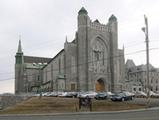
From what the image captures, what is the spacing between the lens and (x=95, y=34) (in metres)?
116

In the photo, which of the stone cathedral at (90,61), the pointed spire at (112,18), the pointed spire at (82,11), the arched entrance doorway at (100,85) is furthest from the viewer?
the pointed spire at (112,18)

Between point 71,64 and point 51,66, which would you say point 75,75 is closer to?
point 71,64

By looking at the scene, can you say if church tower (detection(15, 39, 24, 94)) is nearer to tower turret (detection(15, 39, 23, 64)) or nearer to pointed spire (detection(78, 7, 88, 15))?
tower turret (detection(15, 39, 23, 64))

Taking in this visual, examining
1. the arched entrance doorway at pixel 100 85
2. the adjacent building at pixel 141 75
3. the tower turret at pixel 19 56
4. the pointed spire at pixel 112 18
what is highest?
the pointed spire at pixel 112 18

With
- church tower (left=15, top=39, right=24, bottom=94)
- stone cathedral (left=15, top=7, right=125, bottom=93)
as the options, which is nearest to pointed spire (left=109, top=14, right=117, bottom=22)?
stone cathedral (left=15, top=7, right=125, bottom=93)

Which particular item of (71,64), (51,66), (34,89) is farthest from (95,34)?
(34,89)

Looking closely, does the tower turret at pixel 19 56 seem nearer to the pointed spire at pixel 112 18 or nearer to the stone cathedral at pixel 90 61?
the stone cathedral at pixel 90 61

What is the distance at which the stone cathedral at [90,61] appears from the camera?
111m

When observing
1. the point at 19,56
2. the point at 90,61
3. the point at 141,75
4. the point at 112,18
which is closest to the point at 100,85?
the point at 90,61

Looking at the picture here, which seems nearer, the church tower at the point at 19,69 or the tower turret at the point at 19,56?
the church tower at the point at 19,69

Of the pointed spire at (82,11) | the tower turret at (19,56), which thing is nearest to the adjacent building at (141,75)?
the tower turret at (19,56)

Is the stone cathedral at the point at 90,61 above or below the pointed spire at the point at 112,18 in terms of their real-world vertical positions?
below

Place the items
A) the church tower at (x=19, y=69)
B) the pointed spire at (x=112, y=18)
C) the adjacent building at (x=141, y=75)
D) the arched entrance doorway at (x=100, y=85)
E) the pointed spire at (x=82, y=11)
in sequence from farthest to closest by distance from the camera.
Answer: the adjacent building at (x=141, y=75), the church tower at (x=19, y=69), the pointed spire at (x=112, y=18), the arched entrance doorway at (x=100, y=85), the pointed spire at (x=82, y=11)

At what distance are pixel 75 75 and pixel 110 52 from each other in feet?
55.6
